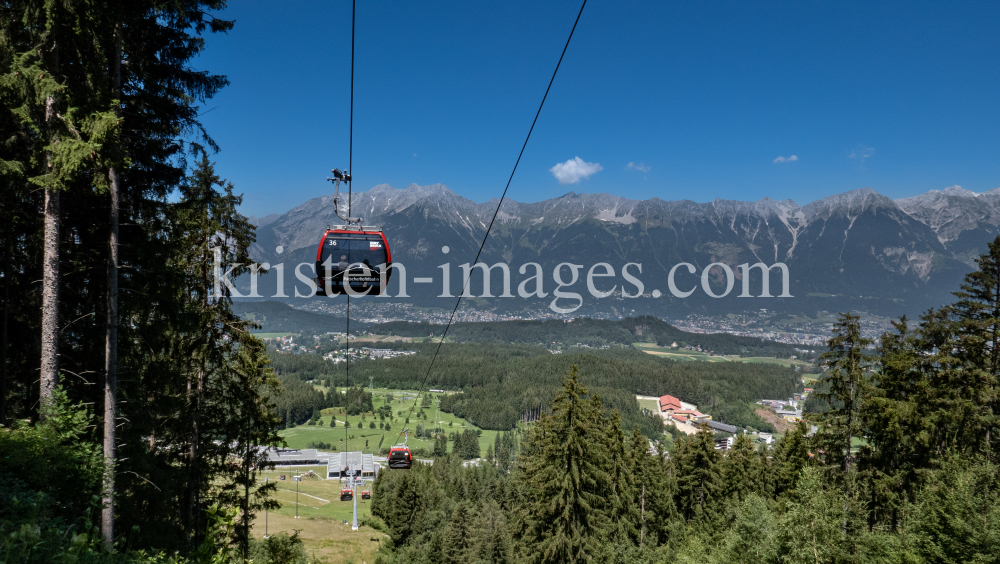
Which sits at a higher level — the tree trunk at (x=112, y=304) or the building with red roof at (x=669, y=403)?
the tree trunk at (x=112, y=304)

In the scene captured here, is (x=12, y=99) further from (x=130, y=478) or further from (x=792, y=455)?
(x=792, y=455)

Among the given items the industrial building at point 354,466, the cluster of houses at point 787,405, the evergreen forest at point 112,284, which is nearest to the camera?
the evergreen forest at point 112,284

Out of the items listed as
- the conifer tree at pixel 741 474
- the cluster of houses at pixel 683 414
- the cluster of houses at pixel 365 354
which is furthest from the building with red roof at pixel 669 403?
the cluster of houses at pixel 365 354

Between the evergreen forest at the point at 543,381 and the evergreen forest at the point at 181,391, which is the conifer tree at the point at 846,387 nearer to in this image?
the evergreen forest at the point at 181,391

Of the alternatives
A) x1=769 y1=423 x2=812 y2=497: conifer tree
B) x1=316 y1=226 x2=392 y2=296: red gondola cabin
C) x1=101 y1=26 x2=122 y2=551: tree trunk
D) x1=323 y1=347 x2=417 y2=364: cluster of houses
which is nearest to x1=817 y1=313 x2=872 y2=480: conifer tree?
x1=769 y1=423 x2=812 y2=497: conifer tree

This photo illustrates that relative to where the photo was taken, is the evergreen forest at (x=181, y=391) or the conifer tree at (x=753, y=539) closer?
the evergreen forest at (x=181, y=391)

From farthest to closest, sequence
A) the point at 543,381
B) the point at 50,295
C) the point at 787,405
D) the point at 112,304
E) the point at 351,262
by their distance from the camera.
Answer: the point at 543,381
the point at 787,405
the point at 351,262
the point at 112,304
the point at 50,295

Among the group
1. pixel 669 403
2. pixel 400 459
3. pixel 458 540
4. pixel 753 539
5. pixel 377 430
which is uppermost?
pixel 753 539

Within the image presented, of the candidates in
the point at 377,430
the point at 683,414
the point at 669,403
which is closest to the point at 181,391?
the point at 377,430

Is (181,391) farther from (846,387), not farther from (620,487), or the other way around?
(846,387)

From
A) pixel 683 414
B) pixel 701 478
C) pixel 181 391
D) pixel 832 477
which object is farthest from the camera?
pixel 683 414

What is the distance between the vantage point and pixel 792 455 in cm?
2011

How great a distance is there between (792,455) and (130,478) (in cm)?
2302

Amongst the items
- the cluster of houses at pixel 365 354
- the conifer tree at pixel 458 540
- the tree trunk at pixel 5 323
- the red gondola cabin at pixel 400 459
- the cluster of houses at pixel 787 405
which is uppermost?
the tree trunk at pixel 5 323
